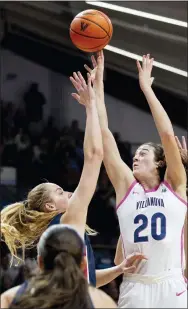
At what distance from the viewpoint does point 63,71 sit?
1159 cm

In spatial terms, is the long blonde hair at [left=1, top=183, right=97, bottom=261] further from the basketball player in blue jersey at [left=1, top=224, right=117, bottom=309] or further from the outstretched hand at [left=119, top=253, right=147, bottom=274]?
the basketball player in blue jersey at [left=1, top=224, right=117, bottom=309]

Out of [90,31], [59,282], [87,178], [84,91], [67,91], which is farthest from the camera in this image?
[67,91]

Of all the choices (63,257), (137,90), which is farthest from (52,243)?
(137,90)

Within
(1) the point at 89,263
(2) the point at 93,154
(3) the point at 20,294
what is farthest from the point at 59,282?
(1) the point at 89,263

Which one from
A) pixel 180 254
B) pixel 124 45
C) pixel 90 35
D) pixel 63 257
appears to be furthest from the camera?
pixel 124 45

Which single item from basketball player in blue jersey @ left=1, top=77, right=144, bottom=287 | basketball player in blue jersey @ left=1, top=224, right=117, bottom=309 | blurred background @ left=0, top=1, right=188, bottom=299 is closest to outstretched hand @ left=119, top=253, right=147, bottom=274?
basketball player in blue jersey @ left=1, top=77, right=144, bottom=287

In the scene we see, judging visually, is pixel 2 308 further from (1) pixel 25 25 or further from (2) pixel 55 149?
(1) pixel 25 25

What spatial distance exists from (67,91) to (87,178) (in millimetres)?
7228

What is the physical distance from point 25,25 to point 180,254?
803 cm

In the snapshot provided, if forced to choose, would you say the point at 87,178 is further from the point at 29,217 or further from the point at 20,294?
the point at 20,294

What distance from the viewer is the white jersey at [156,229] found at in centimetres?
443

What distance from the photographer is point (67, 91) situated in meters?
11.1

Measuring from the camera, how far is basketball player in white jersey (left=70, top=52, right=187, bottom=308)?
14.5 ft

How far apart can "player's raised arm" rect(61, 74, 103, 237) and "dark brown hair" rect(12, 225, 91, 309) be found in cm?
74
